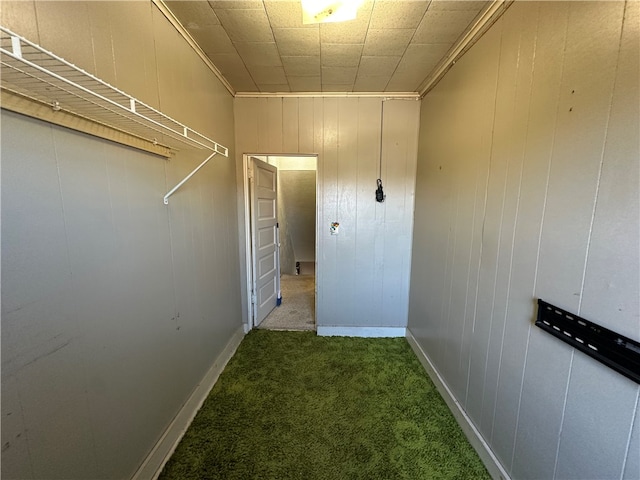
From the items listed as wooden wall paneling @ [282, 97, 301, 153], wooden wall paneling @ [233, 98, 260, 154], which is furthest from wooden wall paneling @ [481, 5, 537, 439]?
wooden wall paneling @ [233, 98, 260, 154]

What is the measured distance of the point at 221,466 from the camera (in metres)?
1.34

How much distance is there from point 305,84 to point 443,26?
1.16 meters

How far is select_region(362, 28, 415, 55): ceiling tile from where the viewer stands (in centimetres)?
155

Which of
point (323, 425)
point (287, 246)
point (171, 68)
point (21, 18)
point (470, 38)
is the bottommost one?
point (323, 425)

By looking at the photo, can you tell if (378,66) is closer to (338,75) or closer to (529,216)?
(338,75)

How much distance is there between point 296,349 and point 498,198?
2.06 meters

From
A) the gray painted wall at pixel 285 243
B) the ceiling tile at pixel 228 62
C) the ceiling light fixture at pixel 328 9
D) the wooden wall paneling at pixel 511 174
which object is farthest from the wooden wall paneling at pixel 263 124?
the gray painted wall at pixel 285 243

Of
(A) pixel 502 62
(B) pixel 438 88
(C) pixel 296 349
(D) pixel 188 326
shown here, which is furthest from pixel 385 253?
(D) pixel 188 326

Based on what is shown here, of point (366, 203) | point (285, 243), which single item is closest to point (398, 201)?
point (366, 203)

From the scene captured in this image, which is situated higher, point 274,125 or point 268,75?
point 268,75

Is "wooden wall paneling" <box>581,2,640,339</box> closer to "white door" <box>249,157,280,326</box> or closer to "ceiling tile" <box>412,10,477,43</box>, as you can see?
"ceiling tile" <box>412,10,477,43</box>

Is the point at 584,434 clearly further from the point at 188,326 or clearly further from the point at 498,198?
the point at 188,326

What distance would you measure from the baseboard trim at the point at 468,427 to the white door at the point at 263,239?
1.78 meters

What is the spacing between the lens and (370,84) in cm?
224
